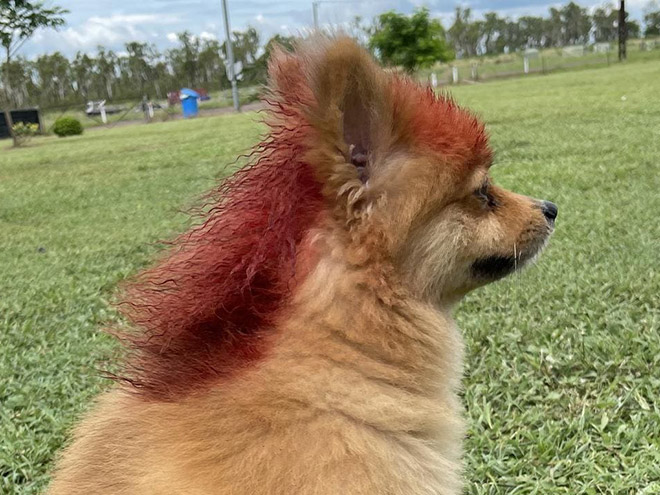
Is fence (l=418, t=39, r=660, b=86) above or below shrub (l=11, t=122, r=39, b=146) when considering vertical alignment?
above

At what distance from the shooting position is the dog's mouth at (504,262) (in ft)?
6.54

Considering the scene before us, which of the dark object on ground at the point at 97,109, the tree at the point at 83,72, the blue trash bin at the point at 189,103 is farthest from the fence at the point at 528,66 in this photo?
the tree at the point at 83,72

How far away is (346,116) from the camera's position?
5.43 ft

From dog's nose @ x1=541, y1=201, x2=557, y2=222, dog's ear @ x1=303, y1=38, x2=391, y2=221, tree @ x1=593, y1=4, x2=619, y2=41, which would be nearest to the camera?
dog's ear @ x1=303, y1=38, x2=391, y2=221

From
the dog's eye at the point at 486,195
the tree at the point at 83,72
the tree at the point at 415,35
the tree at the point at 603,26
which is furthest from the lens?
the tree at the point at 603,26

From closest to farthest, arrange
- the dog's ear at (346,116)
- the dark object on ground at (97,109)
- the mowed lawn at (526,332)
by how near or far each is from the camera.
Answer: the dog's ear at (346,116)
the mowed lawn at (526,332)
the dark object on ground at (97,109)

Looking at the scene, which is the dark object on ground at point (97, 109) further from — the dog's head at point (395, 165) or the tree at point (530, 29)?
the tree at point (530, 29)

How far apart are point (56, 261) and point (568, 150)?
7425mm

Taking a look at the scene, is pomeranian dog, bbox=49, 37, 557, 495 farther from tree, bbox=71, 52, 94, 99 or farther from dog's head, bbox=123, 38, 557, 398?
tree, bbox=71, 52, 94, 99

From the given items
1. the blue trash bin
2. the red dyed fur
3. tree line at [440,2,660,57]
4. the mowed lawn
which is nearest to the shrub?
the blue trash bin

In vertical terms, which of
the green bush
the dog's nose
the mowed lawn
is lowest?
the mowed lawn

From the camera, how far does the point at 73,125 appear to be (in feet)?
103

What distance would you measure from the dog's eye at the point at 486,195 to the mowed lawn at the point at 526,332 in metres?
0.85

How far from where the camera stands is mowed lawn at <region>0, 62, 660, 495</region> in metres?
2.73
